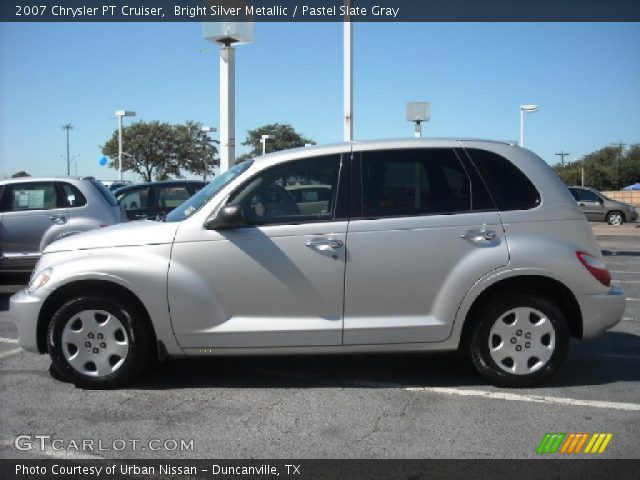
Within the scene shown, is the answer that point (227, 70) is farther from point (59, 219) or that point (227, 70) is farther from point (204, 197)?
point (204, 197)

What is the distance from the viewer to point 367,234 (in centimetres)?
470

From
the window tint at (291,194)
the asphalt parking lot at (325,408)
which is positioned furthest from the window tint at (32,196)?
the window tint at (291,194)

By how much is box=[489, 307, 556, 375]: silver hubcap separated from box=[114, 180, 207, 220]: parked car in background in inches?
357

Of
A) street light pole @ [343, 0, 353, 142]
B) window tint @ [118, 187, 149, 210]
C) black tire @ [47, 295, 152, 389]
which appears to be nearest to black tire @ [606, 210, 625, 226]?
street light pole @ [343, 0, 353, 142]

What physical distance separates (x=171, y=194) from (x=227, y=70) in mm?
3240

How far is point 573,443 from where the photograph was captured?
383 cm

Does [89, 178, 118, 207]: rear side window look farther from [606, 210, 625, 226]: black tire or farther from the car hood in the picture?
[606, 210, 625, 226]: black tire

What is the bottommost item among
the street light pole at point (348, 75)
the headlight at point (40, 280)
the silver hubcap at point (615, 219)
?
the headlight at point (40, 280)

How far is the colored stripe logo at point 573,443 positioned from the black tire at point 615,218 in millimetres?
23205

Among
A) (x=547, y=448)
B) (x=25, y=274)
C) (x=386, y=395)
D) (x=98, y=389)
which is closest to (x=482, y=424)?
(x=547, y=448)

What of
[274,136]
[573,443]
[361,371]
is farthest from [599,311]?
[274,136]

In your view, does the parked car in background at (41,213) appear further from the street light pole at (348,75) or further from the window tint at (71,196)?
the street light pole at (348,75)

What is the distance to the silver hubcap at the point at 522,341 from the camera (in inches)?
187

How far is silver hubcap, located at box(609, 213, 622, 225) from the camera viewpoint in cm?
2489
